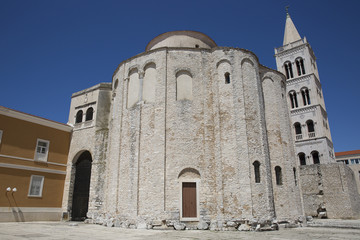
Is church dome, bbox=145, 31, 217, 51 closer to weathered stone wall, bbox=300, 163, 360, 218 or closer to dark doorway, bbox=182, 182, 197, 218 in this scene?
dark doorway, bbox=182, 182, 197, 218

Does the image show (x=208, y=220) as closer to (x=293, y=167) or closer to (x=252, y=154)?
(x=252, y=154)

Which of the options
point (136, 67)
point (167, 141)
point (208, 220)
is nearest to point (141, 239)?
point (208, 220)

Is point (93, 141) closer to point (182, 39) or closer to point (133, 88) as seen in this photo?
point (133, 88)

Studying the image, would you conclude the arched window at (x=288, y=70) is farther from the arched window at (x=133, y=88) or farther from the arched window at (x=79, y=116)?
the arched window at (x=79, y=116)

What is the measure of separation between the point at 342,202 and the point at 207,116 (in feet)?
61.6

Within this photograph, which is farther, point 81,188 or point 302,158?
point 302,158

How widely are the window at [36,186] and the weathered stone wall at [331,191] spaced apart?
2525cm

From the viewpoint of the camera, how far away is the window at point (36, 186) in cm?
1945

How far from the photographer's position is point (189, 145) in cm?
1684

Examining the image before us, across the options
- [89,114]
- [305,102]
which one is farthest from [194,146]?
[305,102]

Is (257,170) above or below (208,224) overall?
above

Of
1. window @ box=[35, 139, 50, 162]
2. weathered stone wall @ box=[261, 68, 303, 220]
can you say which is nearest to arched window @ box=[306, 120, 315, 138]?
weathered stone wall @ box=[261, 68, 303, 220]

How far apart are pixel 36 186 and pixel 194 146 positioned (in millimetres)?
12298

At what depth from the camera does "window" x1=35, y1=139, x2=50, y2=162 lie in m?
20.4
